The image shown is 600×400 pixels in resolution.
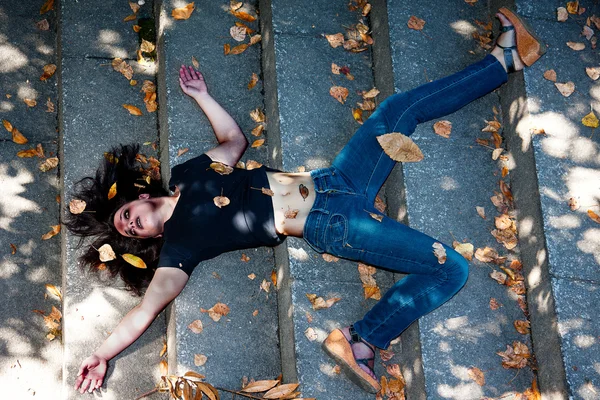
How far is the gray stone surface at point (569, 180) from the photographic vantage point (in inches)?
170

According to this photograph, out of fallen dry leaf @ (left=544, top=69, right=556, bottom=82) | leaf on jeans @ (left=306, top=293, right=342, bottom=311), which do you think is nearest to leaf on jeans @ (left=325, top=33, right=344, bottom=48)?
fallen dry leaf @ (left=544, top=69, right=556, bottom=82)

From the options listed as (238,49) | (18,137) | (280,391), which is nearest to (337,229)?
(280,391)

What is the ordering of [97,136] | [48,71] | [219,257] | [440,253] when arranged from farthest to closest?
[48,71]
[97,136]
[219,257]
[440,253]

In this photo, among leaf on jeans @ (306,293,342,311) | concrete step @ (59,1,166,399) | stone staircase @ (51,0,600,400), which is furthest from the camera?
concrete step @ (59,1,166,399)

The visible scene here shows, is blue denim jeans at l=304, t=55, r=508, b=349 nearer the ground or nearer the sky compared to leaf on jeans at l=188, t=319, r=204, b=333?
nearer the sky

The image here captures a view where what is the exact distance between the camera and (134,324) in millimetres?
4480

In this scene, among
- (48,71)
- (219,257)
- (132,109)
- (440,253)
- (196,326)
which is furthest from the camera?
(48,71)

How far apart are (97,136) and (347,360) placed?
2.48 m

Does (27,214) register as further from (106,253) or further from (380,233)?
(380,233)

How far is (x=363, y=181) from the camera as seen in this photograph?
4613 millimetres

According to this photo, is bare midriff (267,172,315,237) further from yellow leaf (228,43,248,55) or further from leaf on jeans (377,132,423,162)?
yellow leaf (228,43,248,55)

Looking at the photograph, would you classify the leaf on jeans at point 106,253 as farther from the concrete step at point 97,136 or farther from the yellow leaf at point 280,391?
the yellow leaf at point 280,391

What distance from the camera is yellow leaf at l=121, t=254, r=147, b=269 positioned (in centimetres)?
478

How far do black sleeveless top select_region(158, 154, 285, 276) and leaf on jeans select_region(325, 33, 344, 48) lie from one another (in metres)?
1.34
